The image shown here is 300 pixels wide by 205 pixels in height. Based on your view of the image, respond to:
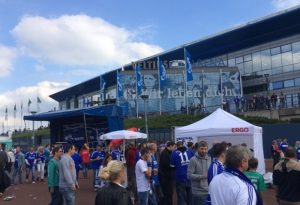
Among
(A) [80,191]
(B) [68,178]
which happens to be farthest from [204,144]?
(A) [80,191]

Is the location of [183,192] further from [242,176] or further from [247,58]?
[247,58]

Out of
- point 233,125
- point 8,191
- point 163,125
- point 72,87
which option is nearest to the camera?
point 233,125

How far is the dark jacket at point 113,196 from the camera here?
4.71 m

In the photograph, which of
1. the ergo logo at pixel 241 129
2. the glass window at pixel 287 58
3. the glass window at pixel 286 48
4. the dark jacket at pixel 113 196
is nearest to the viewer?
the dark jacket at pixel 113 196

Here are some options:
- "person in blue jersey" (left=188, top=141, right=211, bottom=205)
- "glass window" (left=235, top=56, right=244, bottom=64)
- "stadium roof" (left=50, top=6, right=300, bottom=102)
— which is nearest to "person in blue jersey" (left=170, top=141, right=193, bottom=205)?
"person in blue jersey" (left=188, top=141, right=211, bottom=205)

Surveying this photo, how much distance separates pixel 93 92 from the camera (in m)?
77.2

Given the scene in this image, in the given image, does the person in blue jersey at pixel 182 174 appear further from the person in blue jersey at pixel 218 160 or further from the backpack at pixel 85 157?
the backpack at pixel 85 157

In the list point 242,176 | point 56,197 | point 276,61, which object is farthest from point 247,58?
point 242,176

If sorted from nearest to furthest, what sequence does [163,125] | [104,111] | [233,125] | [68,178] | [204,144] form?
[204,144], [68,178], [233,125], [104,111], [163,125]

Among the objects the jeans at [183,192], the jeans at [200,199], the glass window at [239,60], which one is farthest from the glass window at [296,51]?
the jeans at [200,199]

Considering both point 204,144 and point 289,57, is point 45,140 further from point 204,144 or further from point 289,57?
point 204,144

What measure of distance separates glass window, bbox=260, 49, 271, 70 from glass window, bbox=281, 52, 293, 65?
235cm

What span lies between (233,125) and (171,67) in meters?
42.8

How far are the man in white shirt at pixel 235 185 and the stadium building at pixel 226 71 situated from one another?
1803 inches
